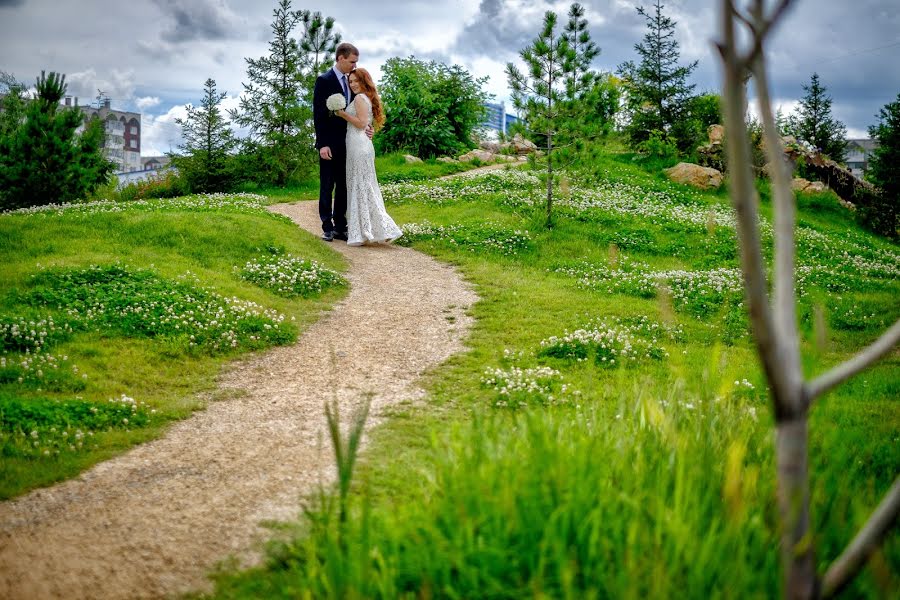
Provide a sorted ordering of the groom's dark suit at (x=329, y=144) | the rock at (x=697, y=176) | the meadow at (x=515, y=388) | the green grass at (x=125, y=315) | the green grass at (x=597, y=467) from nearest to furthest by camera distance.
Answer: the green grass at (x=597, y=467)
the meadow at (x=515, y=388)
the green grass at (x=125, y=315)
the groom's dark suit at (x=329, y=144)
the rock at (x=697, y=176)

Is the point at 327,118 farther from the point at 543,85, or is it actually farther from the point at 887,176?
the point at 887,176

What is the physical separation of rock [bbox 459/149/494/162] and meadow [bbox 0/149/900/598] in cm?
1183

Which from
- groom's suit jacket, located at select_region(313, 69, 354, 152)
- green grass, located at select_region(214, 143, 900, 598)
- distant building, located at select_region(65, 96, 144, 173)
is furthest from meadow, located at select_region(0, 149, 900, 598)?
distant building, located at select_region(65, 96, 144, 173)

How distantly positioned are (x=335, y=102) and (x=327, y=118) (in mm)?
756

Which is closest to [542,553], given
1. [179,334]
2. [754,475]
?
[754,475]

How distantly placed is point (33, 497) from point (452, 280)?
9829mm

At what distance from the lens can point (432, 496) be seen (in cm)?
429

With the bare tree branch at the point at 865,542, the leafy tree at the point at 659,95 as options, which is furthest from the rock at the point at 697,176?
the bare tree branch at the point at 865,542

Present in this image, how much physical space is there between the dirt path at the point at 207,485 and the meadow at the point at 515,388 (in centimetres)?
34

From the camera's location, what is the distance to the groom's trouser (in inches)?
658

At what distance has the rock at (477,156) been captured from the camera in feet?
111

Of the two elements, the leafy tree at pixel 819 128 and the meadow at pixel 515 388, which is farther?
the leafy tree at pixel 819 128

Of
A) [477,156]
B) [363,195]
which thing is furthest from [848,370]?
[477,156]

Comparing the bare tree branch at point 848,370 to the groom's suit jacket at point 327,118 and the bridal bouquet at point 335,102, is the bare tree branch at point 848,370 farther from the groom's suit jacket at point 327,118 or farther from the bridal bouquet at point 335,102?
the groom's suit jacket at point 327,118
